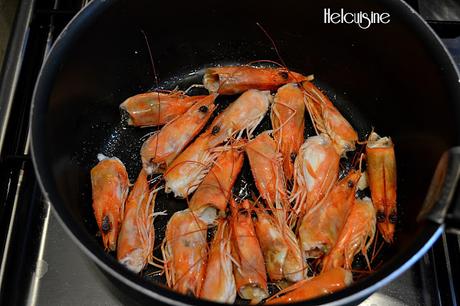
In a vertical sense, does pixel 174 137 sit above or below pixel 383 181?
above

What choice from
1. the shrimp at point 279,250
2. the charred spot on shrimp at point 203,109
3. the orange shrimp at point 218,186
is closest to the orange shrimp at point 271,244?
the shrimp at point 279,250

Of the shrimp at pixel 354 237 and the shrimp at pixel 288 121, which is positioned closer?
the shrimp at pixel 354 237

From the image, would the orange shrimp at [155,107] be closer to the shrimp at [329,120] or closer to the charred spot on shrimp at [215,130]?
the charred spot on shrimp at [215,130]

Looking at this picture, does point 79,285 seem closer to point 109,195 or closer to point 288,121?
point 109,195

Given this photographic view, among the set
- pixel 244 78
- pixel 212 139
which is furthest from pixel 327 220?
pixel 244 78

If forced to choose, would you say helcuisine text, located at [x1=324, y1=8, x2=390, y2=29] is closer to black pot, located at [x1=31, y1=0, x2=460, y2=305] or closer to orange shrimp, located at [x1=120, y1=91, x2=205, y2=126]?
black pot, located at [x1=31, y1=0, x2=460, y2=305]

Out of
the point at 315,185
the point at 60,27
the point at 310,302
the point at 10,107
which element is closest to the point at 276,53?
the point at 315,185
